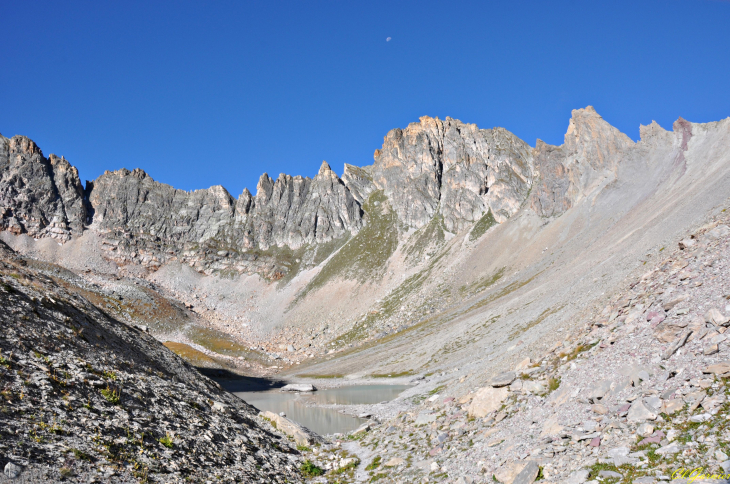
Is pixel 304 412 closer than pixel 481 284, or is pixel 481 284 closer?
pixel 304 412

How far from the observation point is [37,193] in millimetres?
182000

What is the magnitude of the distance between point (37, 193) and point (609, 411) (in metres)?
230

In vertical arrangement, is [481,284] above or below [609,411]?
above

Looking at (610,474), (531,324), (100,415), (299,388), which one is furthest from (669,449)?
(299,388)

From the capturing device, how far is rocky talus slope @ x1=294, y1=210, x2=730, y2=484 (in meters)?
10.7

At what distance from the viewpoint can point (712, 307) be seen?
1498cm

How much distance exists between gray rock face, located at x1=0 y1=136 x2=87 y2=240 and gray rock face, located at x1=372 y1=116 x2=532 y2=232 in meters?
144

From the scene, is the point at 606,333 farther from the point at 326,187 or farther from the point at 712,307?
the point at 326,187

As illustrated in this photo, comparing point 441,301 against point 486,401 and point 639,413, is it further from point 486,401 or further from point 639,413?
point 639,413

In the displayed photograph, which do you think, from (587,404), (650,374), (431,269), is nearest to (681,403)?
(650,374)

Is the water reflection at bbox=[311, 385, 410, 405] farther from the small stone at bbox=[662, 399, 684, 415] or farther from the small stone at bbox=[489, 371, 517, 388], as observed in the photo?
the small stone at bbox=[662, 399, 684, 415]

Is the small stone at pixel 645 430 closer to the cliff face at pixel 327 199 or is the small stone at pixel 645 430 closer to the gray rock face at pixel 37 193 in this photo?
the cliff face at pixel 327 199

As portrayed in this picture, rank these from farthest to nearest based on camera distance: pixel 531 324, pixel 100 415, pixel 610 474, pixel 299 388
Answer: pixel 299 388 → pixel 531 324 → pixel 100 415 → pixel 610 474

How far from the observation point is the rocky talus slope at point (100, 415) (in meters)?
11.5
